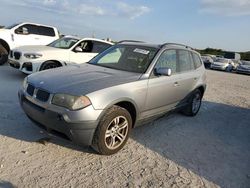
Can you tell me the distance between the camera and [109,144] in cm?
391

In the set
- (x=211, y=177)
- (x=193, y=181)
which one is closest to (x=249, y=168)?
(x=211, y=177)

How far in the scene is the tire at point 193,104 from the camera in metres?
6.05

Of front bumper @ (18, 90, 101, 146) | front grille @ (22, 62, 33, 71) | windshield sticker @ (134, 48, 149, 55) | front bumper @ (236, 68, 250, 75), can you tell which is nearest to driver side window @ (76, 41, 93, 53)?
front grille @ (22, 62, 33, 71)

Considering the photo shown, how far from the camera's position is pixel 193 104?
20.4 ft

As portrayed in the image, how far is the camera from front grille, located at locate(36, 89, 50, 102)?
12.0 feet

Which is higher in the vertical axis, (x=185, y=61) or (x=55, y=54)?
(x=185, y=61)

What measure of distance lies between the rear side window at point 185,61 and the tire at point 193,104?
2.08 feet

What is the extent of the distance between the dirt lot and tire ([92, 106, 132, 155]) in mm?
140

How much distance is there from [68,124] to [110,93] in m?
0.70

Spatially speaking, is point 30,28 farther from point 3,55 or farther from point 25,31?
point 3,55

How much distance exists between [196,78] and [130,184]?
134 inches

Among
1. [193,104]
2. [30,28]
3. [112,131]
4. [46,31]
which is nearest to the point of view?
[112,131]

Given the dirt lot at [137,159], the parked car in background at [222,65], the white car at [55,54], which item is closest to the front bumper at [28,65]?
the white car at [55,54]

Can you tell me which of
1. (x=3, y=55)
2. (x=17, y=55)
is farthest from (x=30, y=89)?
Answer: (x=3, y=55)
